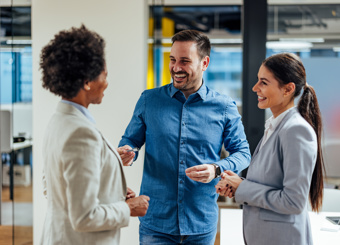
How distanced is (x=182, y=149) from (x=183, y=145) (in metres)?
0.02

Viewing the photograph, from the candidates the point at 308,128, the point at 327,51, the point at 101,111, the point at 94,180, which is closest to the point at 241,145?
the point at 308,128

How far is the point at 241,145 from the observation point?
2174mm

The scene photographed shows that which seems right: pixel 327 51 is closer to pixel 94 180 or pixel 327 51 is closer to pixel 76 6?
pixel 76 6

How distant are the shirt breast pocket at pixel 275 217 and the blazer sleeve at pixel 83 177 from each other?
0.67m

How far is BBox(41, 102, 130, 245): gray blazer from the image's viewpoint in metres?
1.26

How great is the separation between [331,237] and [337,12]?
3905mm

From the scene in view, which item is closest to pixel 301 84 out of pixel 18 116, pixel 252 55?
pixel 252 55

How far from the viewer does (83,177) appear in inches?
49.3

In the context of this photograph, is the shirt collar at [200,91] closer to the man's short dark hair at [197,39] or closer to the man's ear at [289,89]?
the man's short dark hair at [197,39]

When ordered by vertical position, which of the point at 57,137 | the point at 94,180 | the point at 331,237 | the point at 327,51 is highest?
the point at 327,51

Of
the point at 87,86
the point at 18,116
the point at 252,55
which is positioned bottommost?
the point at 18,116

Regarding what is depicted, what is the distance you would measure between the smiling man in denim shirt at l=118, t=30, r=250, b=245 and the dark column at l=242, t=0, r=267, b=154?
1287mm

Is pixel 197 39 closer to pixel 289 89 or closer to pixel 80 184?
pixel 289 89

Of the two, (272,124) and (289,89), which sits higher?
(289,89)
